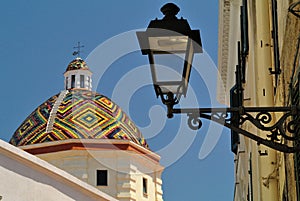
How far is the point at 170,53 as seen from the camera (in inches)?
193

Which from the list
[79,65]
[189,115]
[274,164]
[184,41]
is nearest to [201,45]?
[184,41]

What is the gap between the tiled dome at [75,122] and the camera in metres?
36.0

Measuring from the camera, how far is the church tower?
35.6 metres

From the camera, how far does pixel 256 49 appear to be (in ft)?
38.8

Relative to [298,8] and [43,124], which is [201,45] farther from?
[43,124]

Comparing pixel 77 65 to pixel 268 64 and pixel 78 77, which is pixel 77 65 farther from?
pixel 268 64

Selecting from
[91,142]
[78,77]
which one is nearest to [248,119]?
[91,142]

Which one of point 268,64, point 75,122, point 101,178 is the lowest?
point 268,64

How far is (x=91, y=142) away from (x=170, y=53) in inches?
1218

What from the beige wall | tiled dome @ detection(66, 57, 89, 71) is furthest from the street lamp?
tiled dome @ detection(66, 57, 89, 71)

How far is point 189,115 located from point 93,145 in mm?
30928

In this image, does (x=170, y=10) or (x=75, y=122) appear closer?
(x=170, y=10)

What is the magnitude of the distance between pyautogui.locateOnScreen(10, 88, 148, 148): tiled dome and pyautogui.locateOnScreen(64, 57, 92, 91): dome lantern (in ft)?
6.07

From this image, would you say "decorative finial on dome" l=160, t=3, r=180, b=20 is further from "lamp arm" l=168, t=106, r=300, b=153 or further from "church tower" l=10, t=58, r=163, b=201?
"church tower" l=10, t=58, r=163, b=201
